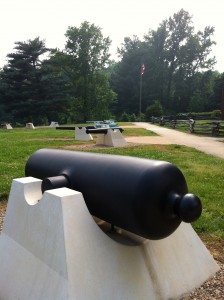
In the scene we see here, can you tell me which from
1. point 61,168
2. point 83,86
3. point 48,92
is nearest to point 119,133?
point 61,168

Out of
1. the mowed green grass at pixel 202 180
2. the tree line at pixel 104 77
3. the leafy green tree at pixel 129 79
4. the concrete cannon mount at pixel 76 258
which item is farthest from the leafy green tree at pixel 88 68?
the concrete cannon mount at pixel 76 258

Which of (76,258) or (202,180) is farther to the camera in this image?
(202,180)

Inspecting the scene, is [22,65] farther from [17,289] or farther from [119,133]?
[17,289]

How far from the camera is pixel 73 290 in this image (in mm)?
2070

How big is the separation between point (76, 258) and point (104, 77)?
49368 mm

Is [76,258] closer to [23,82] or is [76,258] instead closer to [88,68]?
[23,82]

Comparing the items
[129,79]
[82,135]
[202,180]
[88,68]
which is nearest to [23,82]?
[88,68]

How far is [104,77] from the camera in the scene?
50.2m

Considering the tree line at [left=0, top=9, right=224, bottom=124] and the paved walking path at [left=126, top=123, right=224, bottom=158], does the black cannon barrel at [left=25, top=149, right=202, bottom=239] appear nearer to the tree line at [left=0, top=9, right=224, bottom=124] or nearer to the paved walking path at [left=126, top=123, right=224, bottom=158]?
the paved walking path at [left=126, top=123, right=224, bottom=158]

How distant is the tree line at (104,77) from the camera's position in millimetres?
43906

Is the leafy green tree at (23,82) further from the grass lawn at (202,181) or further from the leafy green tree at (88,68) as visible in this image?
the grass lawn at (202,181)

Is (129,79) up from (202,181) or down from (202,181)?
up

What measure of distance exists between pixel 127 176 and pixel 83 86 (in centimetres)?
4823

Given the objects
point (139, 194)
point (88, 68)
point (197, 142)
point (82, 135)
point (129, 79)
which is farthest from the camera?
point (129, 79)
